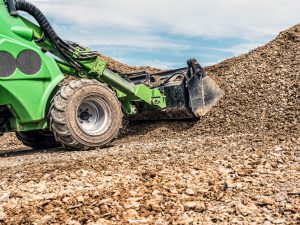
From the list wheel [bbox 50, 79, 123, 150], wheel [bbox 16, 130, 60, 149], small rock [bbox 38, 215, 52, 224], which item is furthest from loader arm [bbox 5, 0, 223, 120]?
small rock [bbox 38, 215, 52, 224]

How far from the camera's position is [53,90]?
7.99m

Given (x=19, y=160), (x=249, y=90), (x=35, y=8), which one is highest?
(x=35, y=8)

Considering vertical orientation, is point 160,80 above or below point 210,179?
above

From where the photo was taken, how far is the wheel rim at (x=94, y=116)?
8203mm

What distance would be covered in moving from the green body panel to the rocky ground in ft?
2.06

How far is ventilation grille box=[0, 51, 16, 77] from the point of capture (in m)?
7.35

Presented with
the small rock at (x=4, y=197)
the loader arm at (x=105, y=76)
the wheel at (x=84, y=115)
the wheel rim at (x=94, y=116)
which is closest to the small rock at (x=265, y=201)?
the small rock at (x=4, y=197)

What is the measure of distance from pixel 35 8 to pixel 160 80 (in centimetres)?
363

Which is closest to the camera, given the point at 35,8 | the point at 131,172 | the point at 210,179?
the point at 210,179

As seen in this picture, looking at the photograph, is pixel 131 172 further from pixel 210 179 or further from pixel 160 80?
pixel 160 80

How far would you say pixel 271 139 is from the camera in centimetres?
770

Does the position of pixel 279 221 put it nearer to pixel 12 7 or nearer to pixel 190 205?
pixel 190 205

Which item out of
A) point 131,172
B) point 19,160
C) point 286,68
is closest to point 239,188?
point 131,172

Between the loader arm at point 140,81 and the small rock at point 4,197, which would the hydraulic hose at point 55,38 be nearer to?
the loader arm at point 140,81
